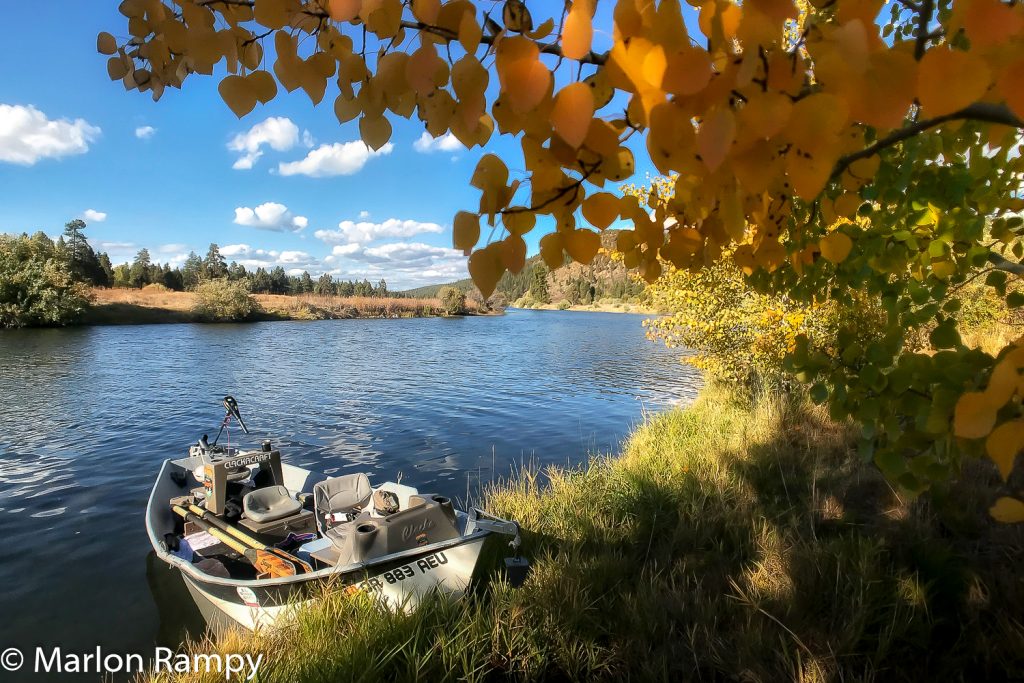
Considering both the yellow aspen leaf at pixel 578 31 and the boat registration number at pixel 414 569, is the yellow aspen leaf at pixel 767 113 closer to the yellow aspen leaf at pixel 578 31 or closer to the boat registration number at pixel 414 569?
the yellow aspen leaf at pixel 578 31

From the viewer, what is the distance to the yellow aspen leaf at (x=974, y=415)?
2.56 ft

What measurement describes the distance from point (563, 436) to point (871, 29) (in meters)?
14.0

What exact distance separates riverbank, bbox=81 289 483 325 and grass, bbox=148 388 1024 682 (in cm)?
5295

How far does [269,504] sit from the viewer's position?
6.81m

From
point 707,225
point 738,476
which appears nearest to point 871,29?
point 707,225

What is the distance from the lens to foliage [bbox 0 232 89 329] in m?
38.9

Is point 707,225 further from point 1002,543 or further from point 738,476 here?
point 738,476

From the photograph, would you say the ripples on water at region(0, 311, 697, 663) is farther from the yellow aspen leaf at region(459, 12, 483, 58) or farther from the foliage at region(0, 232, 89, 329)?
the foliage at region(0, 232, 89, 329)

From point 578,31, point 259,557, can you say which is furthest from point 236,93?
point 259,557

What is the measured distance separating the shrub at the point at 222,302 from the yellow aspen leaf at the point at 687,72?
62573mm

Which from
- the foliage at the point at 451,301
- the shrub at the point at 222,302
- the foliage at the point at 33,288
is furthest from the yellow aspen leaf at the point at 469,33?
the foliage at the point at 451,301

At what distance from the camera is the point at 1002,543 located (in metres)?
4.57

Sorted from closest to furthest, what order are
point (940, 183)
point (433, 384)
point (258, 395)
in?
point (940, 183) → point (258, 395) → point (433, 384)

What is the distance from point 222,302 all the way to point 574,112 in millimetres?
63142
